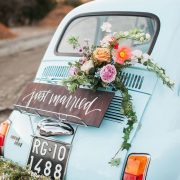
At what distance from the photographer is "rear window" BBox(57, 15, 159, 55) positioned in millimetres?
4771

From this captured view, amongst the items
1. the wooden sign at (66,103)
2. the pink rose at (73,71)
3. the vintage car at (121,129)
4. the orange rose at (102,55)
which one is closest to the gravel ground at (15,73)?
the wooden sign at (66,103)

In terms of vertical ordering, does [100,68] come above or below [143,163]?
above

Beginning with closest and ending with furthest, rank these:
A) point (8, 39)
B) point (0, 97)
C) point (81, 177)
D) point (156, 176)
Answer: point (156, 176) < point (81, 177) < point (0, 97) < point (8, 39)

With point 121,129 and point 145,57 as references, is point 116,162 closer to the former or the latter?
point 121,129

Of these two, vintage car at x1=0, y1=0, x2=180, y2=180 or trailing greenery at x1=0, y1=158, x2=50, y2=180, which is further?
trailing greenery at x1=0, y1=158, x2=50, y2=180

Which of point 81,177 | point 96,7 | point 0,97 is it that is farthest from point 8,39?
point 81,177

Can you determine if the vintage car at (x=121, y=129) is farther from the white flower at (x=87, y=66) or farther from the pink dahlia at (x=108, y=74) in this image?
the white flower at (x=87, y=66)

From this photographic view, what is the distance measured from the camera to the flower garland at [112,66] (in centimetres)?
429

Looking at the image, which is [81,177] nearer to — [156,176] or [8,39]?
[156,176]

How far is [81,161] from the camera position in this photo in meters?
4.28

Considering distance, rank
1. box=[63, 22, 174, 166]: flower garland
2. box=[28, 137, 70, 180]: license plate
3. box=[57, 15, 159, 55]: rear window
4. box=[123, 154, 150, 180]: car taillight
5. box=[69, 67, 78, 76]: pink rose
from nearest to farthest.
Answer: box=[123, 154, 150, 180]: car taillight < box=[63, 22, 174, 166]: flower garland < box=[28, 137, 70, 180]: license plate < box=[69, 67, 78, 76]: pink rose < box=[57, 15, 159, 55]: rear window

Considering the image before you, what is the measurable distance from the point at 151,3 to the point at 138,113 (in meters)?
1.14

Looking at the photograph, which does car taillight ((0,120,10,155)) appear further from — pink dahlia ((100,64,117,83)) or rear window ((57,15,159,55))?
pink dahlia ((100,64,117,83))

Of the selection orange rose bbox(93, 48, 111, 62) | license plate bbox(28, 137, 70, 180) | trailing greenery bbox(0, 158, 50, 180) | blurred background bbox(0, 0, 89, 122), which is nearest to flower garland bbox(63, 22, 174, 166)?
orange rose bbox(93, 48, 111, 62)
